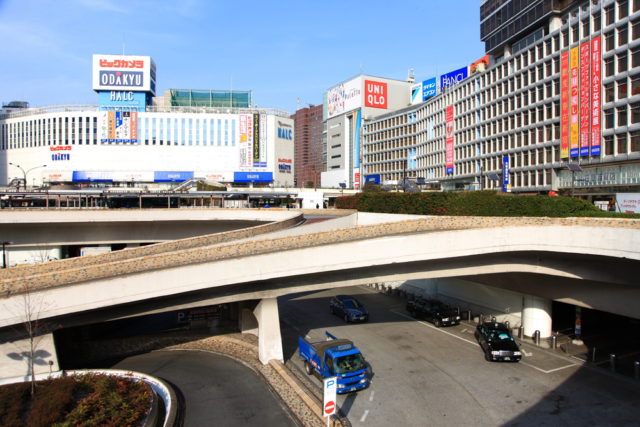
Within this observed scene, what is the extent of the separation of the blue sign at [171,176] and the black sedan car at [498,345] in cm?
8778

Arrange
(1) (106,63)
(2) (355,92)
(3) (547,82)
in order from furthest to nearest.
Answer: (2) (355,92) → (1) (106,63) → (3) (547,82)

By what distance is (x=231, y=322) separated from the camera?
87.8 feet

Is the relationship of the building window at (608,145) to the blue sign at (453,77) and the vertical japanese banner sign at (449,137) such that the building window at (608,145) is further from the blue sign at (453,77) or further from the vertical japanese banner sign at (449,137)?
the blue sign at (453,77)

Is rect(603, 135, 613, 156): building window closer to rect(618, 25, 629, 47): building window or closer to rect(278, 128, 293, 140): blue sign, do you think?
rect(618, 25, 629, 47): building window

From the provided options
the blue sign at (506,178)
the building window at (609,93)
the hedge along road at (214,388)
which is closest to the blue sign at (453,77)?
the blue sign at (506,178)

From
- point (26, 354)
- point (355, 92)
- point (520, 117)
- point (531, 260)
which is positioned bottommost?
point (26, 354)

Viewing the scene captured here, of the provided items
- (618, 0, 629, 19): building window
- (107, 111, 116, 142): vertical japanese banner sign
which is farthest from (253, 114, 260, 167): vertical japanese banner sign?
(618, 0, 629, 19): building window

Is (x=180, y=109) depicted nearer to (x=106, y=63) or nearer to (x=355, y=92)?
(x=106, y=63)

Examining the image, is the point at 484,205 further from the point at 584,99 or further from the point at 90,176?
the point at 90,176

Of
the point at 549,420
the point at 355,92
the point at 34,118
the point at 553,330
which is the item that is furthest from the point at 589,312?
the point at 34,118

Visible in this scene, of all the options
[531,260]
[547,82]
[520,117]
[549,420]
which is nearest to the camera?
[549,420]

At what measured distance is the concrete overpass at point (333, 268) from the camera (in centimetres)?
1697

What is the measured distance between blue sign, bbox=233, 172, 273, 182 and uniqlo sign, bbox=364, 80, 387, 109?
129ft

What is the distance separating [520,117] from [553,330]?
43626 mm
